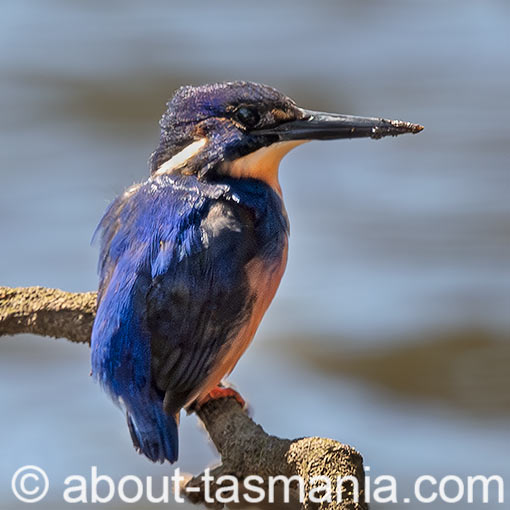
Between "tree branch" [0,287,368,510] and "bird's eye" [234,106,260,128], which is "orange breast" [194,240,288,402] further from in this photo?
"bird's eye" [234,106,260,128]

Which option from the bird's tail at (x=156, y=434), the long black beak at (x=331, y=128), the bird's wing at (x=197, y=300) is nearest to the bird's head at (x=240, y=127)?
the long black beak at (x=331, y=128)

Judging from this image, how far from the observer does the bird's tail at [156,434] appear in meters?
2.88

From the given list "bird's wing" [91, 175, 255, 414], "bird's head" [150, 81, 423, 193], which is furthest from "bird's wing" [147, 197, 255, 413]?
"bird's head" [150, 81, 423, 193]

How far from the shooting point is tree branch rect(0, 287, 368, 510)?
2.56 metres

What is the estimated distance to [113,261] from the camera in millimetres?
2979

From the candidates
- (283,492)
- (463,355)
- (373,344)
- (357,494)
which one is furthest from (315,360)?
(357,494)

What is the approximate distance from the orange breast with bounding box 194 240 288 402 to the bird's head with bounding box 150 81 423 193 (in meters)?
0.23

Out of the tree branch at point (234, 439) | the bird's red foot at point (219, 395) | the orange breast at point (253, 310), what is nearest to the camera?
the tree branch at point (234, 439)

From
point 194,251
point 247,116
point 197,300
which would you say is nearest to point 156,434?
point 197,300

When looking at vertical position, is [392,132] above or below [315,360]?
below

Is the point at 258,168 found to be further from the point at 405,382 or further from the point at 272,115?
the point at 405,382

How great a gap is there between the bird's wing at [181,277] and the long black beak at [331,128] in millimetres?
201

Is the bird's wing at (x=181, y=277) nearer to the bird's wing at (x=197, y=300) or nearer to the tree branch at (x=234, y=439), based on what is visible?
the bird's wing at (x=197, y=300)

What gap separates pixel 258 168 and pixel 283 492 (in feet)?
2.41
